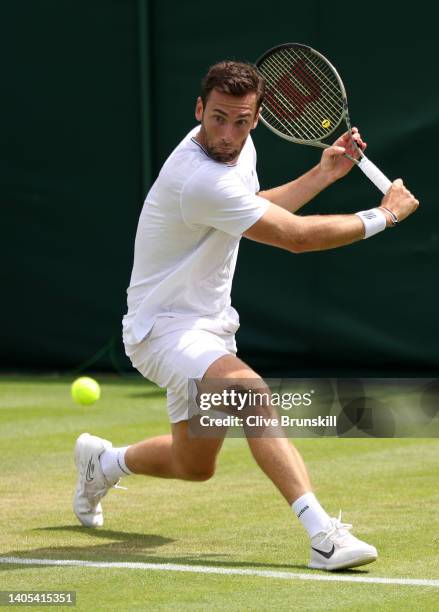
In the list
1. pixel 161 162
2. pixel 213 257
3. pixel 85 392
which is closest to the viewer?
pixel 213 257

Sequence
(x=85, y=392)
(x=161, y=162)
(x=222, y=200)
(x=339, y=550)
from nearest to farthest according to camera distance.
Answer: (x=339, y=550)
(x=222, y=200)
(x=85, y=392)
(x=161, y=162)

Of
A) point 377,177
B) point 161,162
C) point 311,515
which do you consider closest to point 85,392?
point 161,162

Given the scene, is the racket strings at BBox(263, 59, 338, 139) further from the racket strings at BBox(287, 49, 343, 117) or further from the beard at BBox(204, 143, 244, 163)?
the beard at BBox(204, 143, 244, 163)

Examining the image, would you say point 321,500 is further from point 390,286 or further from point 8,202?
point 8,202

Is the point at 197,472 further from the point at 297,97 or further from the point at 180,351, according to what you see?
the point at 297,97

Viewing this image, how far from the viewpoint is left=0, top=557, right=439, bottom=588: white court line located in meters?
3.82

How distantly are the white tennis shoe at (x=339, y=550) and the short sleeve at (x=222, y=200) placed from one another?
969mm

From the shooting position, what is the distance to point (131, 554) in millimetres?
4277

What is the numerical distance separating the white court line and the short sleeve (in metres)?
1.04

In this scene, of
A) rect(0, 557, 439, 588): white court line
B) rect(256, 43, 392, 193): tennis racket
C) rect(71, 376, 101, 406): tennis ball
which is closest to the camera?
rect(0, 557, 439, 588): white court line

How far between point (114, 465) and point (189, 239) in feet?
3.21

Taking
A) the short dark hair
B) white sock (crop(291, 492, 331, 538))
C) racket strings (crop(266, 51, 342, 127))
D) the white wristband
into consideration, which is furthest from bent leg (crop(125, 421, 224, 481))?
racket strings (crop(266, 51, 342, 127))

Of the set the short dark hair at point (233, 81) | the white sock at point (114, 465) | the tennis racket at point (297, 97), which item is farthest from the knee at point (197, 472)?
the tennis racket at point (297, 97)

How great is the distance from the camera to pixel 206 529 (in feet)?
15.4
